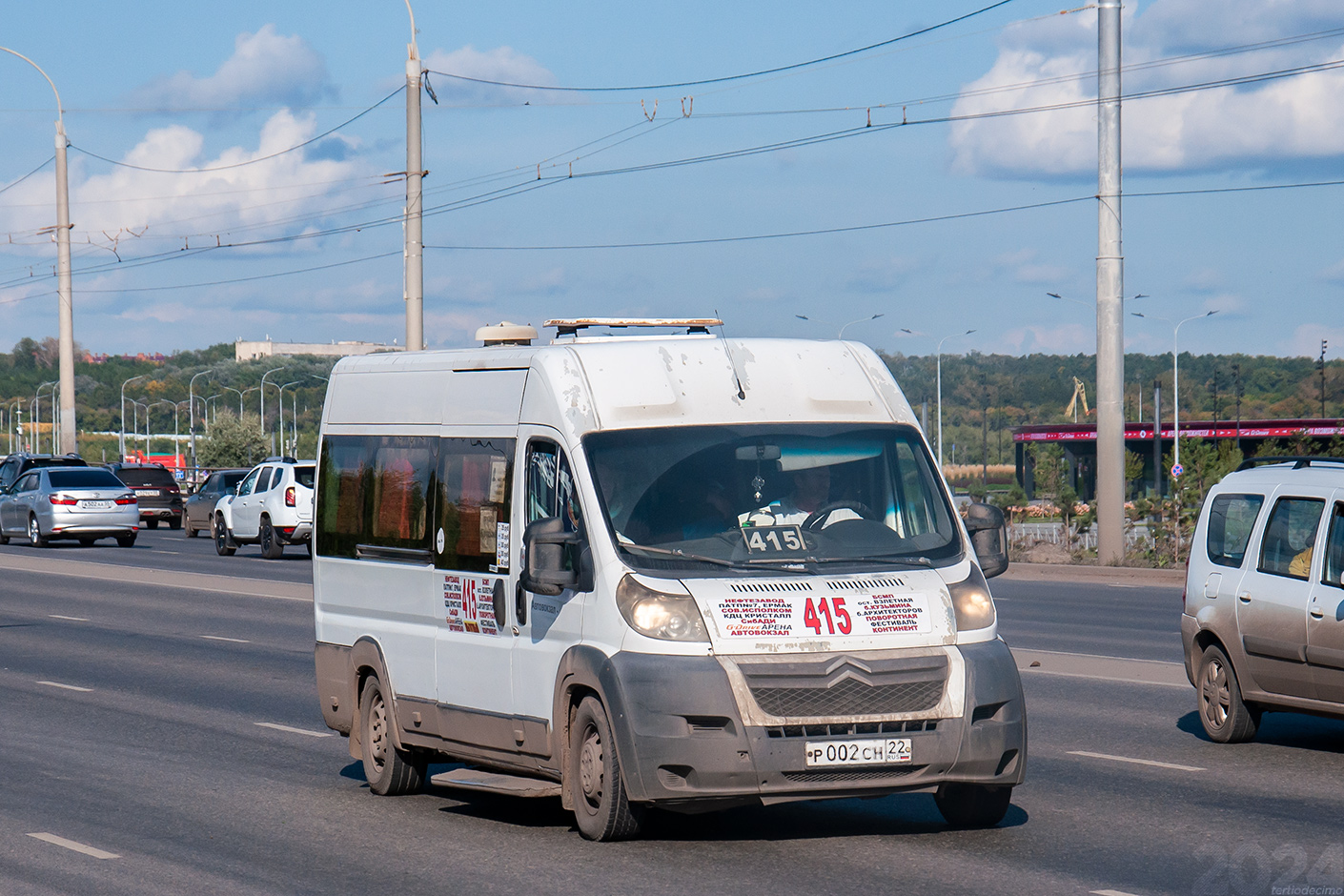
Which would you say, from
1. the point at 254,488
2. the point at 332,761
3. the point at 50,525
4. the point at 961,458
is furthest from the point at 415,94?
the point at 961,458

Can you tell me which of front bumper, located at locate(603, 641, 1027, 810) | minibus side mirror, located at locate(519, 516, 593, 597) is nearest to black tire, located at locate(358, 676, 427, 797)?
minibus side mirror, located at locate(519, 516, 593, 597)

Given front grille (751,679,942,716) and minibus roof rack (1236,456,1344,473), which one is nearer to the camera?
front grille (751,679,942,716)

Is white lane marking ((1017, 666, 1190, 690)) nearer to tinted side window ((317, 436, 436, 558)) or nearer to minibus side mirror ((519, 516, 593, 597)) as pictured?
tinted side window ((317, 436, 436, 558))

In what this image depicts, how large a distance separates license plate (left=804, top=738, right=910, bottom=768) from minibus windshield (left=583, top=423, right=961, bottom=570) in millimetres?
867

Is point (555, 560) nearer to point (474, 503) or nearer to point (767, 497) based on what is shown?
point (767, 497)

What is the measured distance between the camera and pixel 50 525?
3894cm

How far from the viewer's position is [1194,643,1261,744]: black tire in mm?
10734

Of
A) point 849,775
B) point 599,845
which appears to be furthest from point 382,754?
point 849,775

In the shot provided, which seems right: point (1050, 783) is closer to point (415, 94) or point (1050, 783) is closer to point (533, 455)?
point (533, 455)

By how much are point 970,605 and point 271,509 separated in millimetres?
27793

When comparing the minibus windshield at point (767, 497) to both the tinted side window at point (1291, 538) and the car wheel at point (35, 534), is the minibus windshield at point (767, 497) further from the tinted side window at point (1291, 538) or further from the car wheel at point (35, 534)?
the car wheel at point (35, 534)

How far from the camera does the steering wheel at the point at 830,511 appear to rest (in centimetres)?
811

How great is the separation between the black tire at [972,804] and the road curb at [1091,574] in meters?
19.3

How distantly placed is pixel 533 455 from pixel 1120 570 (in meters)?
21.6
